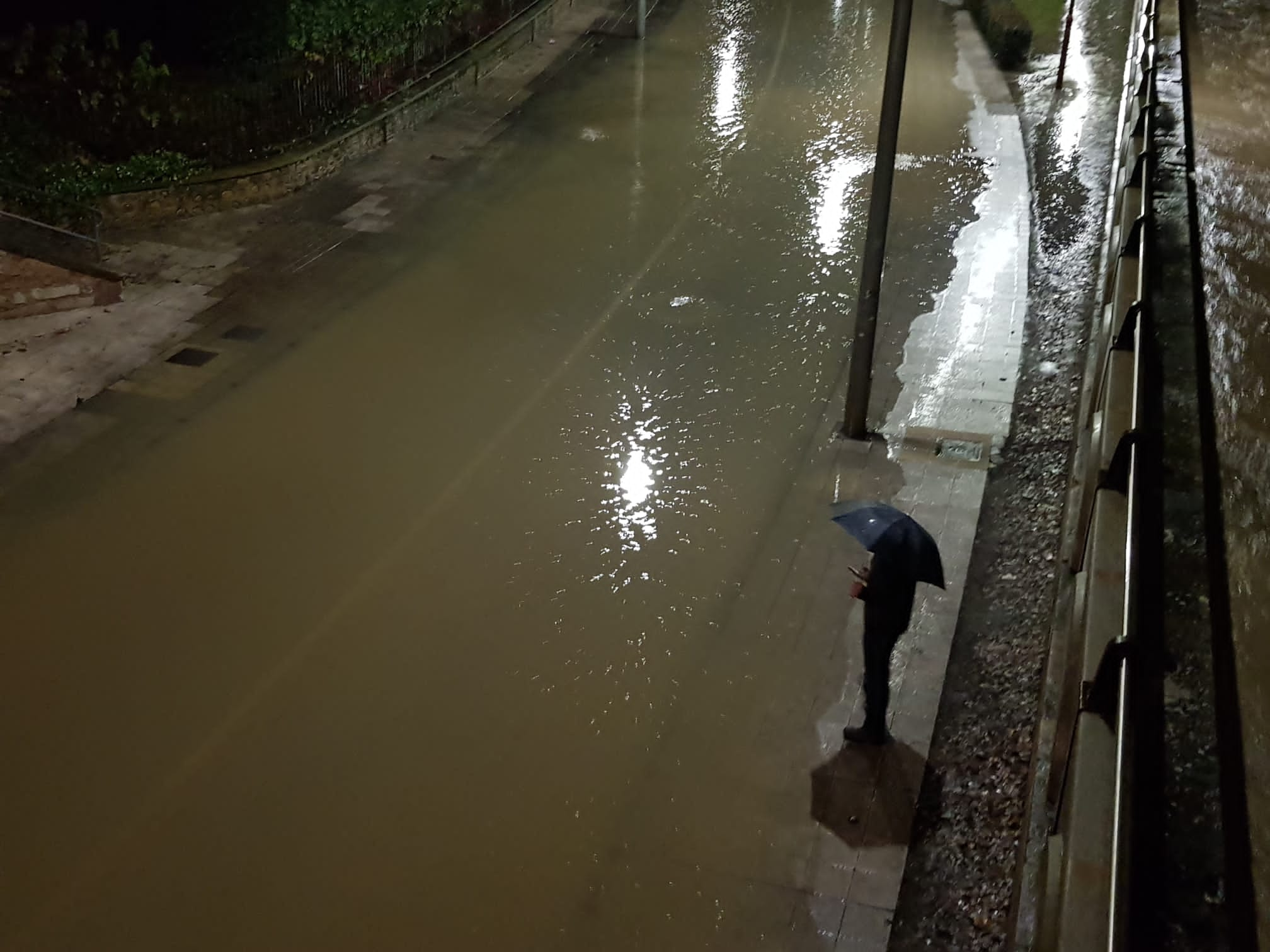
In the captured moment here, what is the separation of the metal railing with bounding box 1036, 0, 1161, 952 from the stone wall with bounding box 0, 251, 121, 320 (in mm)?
9438

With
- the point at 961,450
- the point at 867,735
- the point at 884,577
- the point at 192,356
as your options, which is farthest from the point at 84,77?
the point at 867,735

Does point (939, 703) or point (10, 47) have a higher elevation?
point (10, 47)

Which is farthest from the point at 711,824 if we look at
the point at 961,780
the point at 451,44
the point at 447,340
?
the point at 451,44

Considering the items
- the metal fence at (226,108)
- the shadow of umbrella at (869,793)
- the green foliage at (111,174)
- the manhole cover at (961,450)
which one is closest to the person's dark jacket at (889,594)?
the shadow of umbrella at (869,793)

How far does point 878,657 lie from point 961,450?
351cm

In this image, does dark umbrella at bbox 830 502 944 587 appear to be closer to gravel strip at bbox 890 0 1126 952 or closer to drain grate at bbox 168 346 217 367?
gravel strip at bbox 890 0 1126 952

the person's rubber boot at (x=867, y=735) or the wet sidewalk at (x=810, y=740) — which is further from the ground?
the person's rubber boot at (x=867, y=735)

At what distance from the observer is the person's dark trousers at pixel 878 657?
5980 mm

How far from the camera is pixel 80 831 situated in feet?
19.8

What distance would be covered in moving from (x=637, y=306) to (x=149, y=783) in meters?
6.92

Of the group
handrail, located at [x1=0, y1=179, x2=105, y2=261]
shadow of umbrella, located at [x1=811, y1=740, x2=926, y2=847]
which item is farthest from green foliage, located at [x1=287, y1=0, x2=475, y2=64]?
shadow of umbrella, located at [x1=811, y1=740, x2=926, y2=847]

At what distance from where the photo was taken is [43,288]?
1159 centimetres

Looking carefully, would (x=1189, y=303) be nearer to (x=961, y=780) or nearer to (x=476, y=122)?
(x=961, y=780)

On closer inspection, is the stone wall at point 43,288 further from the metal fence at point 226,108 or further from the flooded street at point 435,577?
the metal fence at point 226,108
